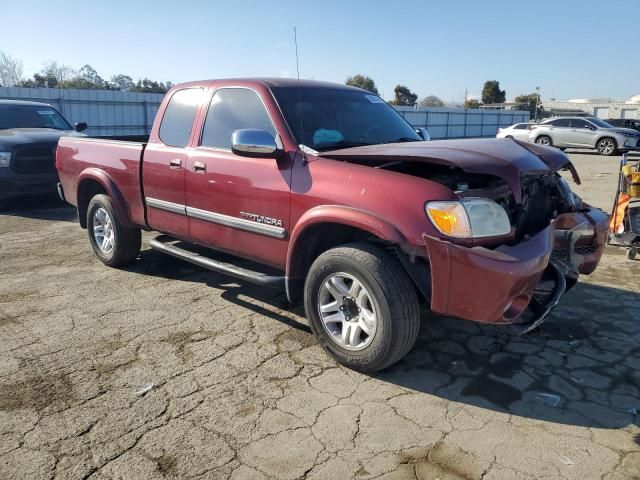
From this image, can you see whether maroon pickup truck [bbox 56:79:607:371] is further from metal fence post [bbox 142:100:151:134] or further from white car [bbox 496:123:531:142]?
white car [bbox 496:123:531:142]

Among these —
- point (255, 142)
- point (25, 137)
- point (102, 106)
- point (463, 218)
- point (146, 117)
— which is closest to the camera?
point (463, 218)

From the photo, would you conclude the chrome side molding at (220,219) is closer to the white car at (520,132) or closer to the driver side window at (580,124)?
the white car at (520,132)

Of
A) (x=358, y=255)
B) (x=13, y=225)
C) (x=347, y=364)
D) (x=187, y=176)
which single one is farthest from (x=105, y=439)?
(x=13, y=225)

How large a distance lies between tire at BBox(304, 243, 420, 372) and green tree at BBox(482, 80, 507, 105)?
63.7 metres

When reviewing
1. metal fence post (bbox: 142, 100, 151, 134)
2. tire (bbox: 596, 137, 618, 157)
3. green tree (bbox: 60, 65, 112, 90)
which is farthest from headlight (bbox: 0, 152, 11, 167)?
green tree (bbox: 60, 65, 112, 90)

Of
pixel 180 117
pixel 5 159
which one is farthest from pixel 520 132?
pixel 180 117

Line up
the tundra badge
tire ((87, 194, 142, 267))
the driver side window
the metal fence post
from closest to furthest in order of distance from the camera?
the tundra badge
tire ((87, 194, 142, 267))
the metal fence post
the driver side window

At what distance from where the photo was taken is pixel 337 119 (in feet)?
14.4

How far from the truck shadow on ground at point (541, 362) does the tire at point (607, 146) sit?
764 inches

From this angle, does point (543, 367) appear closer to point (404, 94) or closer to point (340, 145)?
point (340, 145)

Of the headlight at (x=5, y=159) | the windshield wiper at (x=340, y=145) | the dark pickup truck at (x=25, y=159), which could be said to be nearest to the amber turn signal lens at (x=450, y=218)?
the windshield wiper at (x=340, y=145)

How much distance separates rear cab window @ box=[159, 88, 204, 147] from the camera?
4844mm

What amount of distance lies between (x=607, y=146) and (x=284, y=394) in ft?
73.8

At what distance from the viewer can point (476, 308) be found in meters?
3.10
